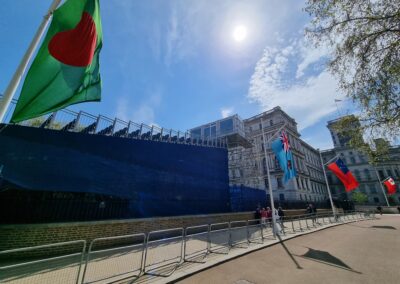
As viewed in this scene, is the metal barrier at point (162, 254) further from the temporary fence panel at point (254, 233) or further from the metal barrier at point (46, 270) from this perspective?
the temporary fence panel at point (254, 233)

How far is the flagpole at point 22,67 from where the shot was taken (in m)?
3.37

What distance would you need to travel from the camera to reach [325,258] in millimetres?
7117

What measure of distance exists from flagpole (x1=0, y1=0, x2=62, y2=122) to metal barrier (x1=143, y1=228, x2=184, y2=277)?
4.40 meters

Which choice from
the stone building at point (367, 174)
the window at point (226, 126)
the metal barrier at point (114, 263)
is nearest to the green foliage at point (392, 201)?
the stone building at point (367, 174)

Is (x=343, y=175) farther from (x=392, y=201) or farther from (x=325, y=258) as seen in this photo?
(x=392, y=201)

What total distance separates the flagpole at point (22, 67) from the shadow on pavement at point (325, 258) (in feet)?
31.7

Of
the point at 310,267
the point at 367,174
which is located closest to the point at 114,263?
the point at 310,267

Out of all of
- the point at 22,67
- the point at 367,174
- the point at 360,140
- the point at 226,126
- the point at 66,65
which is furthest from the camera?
the point at 367,174

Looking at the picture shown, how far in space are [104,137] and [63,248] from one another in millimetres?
5817

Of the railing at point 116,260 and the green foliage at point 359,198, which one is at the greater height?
the green foliage at point 359,198

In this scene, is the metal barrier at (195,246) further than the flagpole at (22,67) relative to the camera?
Yes

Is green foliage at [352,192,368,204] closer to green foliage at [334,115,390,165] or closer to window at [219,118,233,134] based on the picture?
window at [219,118,233,134]

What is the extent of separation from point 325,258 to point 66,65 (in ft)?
33.0

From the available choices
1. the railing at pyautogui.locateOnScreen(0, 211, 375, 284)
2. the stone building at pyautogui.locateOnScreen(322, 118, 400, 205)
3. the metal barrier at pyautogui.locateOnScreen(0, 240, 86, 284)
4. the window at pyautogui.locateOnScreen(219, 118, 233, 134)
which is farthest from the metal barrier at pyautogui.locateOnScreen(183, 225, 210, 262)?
the stone building at pyautogui.locateOnScreen(322, 118, 400, 205)
